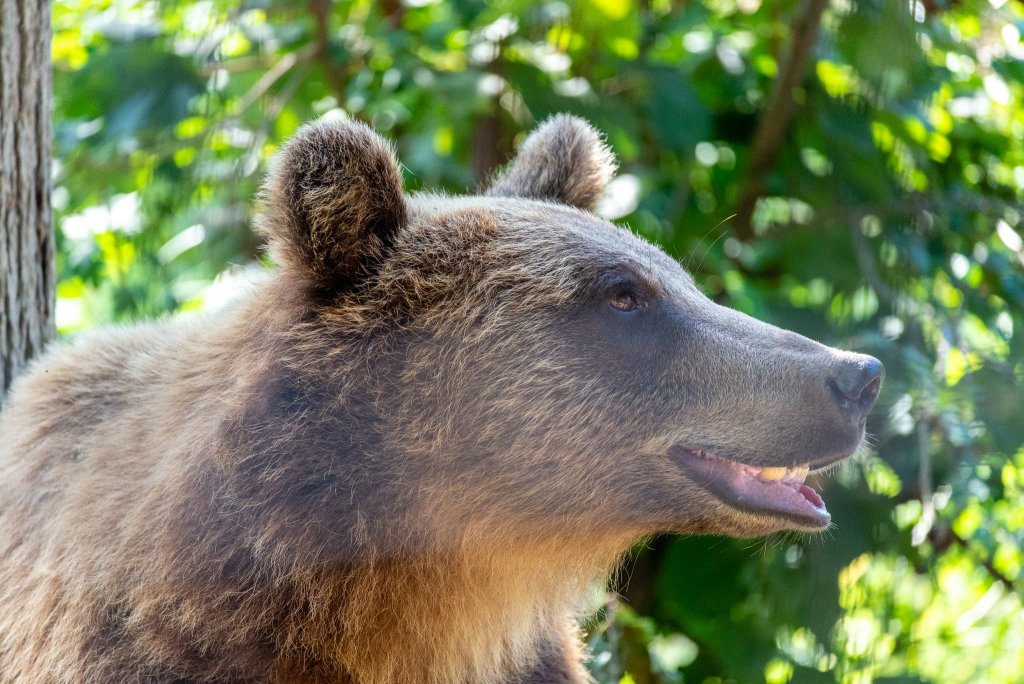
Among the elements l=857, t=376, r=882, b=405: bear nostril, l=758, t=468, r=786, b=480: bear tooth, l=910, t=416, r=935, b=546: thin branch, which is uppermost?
l=857, t=376, r=882, b=405: bear nostril

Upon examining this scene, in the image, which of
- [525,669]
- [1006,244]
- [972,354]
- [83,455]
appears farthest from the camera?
[1006,244]

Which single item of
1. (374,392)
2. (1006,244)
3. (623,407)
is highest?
(374,392)

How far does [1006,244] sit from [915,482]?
55.3 inches

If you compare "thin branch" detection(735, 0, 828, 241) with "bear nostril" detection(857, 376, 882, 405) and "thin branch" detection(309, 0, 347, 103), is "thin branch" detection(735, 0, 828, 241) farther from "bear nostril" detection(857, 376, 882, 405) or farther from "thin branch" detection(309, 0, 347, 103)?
"bear nostril" detection(857, 376, 882, 405)

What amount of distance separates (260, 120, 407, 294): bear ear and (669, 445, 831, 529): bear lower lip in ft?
3.76

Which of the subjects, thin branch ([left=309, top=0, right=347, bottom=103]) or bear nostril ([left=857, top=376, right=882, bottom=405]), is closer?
bear nostril ([left=857, top=376, right=882, bottom=405])

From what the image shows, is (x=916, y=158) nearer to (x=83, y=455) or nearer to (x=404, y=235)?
(x=404, y=235)

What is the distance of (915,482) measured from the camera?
16.0 feet

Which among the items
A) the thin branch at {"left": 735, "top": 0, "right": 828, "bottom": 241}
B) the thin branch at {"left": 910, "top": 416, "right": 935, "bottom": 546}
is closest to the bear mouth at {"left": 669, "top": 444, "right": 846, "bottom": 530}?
the thin branch at {"left": 910, "top": 416, "right": 935, "bottom": 546}

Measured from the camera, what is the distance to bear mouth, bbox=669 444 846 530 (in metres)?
3.17

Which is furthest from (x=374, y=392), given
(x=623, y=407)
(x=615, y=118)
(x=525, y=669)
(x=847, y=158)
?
(x=847, y=158)

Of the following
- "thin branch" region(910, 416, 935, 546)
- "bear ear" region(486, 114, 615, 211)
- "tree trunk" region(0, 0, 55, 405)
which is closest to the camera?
"tree trunk" region(0, 0, 55, 405)

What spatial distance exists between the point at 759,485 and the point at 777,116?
3.33m

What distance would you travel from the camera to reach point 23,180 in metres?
3.93
